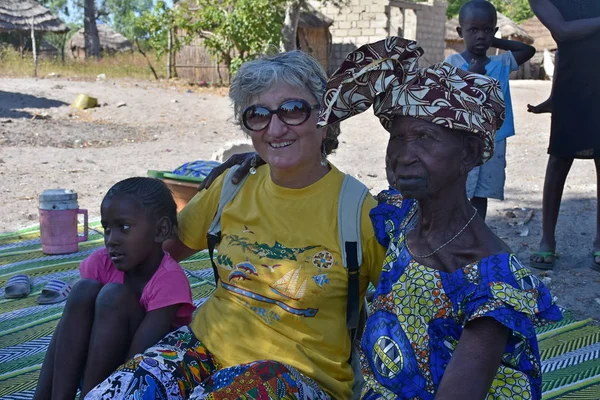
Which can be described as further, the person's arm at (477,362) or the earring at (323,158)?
the earring at (323,158)

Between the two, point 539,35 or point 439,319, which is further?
point 539,35

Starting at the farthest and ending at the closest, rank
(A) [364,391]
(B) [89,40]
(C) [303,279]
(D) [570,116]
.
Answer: (B) [89,40]
(D) [570,116]
(C) [303,279]
(A) [364,391]

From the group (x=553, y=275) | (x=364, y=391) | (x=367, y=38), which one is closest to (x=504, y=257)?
(x=364, y=391)

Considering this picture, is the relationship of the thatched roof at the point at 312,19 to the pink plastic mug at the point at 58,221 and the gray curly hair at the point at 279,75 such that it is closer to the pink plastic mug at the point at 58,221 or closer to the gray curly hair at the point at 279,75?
the pink plastic mug at the point at 58,221

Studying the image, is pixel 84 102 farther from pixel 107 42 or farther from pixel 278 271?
pixel 107 42

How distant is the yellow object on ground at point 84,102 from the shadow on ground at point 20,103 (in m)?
0.34

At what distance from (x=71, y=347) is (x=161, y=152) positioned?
312 inches

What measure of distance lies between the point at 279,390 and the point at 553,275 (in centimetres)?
316

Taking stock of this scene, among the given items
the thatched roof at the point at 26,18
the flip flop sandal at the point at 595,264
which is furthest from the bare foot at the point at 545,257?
the thatched roof at the point at 26,18

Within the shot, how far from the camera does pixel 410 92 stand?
5.40 feet

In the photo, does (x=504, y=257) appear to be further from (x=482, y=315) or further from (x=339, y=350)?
(x=339, y=350)

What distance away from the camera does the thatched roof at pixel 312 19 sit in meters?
21.4

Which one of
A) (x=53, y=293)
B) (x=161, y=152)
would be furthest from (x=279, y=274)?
(x=161, y=152)

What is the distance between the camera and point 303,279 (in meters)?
2.09
